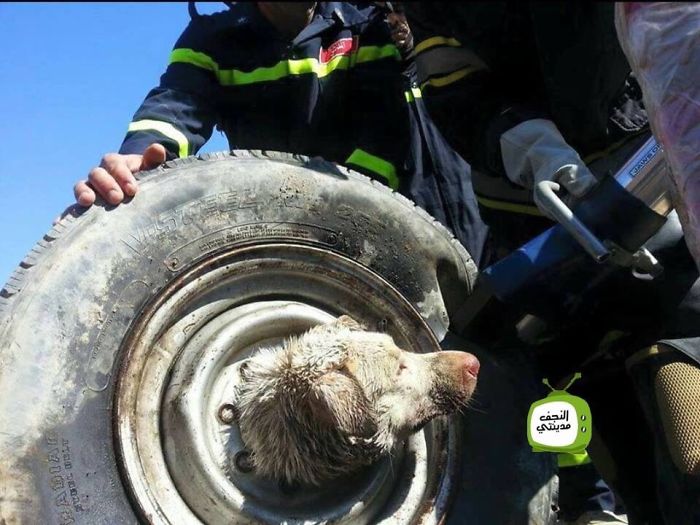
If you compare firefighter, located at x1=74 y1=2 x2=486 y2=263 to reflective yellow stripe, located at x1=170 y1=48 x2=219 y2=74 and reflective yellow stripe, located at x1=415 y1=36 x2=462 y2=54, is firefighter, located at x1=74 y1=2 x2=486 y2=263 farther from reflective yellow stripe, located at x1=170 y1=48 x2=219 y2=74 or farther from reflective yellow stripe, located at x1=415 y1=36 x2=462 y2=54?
reflective yellow stripe, located at x1=415 y1=36 x2=462 y2=54

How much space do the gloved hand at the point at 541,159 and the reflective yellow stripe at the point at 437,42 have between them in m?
0.37

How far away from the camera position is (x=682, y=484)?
1.79m

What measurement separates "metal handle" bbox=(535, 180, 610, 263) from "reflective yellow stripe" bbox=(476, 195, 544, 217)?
2.44ft

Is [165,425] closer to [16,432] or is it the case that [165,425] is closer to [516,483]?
[16,432]

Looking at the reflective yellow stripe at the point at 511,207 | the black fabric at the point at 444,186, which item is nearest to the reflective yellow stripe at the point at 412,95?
the black fabric at the point at 444,186

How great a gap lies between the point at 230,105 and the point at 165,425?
1.46 metres

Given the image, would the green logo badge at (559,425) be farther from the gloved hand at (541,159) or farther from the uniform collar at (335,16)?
the uniform collar at (335,16)

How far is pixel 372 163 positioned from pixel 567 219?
3.85 ft

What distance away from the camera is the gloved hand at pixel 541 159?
186cm

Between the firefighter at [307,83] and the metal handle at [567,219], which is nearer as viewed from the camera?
the metal handle at [567,219]

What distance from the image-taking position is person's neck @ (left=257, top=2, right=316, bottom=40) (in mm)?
2893

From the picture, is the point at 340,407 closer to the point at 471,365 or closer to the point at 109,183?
the point at 471,365

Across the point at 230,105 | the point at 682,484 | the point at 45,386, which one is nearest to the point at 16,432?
the point at 45,386

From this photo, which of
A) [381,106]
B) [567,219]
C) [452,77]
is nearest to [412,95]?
[381,106]
